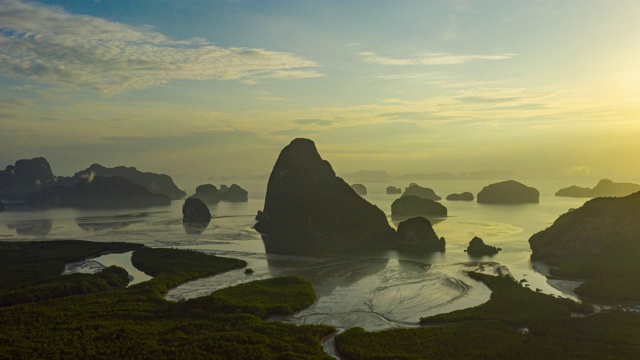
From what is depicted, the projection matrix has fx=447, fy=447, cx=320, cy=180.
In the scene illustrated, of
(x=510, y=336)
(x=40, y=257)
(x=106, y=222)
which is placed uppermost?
(x=106, y=222)

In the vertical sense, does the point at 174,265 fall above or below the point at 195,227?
below

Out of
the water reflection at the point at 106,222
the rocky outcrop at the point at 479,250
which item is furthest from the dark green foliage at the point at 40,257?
the rocky outcrop at the point at 479,250

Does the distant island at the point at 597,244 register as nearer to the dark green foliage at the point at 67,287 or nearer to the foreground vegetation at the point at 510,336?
the foreground vegetation at the point at 510,336

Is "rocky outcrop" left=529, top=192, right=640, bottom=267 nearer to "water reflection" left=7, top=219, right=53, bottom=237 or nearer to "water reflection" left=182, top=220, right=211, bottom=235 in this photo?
"water reflection" left=182, top=220, right=211, bottom=235

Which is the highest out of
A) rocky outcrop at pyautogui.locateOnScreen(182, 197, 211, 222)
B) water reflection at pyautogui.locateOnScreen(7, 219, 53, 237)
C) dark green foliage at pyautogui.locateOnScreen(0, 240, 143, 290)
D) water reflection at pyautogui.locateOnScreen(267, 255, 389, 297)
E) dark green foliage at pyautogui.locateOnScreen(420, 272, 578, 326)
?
rocky outcrop at pyautogui.locateOnScreen(182, 197, 211, 222)

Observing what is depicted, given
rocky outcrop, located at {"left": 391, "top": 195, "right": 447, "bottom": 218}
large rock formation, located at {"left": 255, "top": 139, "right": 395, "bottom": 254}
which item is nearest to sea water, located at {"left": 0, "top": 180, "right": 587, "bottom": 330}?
large rock formation, located at {"left": 255, "top": 139, "right": 395, "bottom": 254}

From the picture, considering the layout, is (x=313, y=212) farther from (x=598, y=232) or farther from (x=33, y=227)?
(x=33, y=227)

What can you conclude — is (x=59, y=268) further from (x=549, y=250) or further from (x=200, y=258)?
(x=549, y=250)

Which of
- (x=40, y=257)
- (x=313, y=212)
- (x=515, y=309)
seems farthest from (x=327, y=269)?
(x=40, y=257)
